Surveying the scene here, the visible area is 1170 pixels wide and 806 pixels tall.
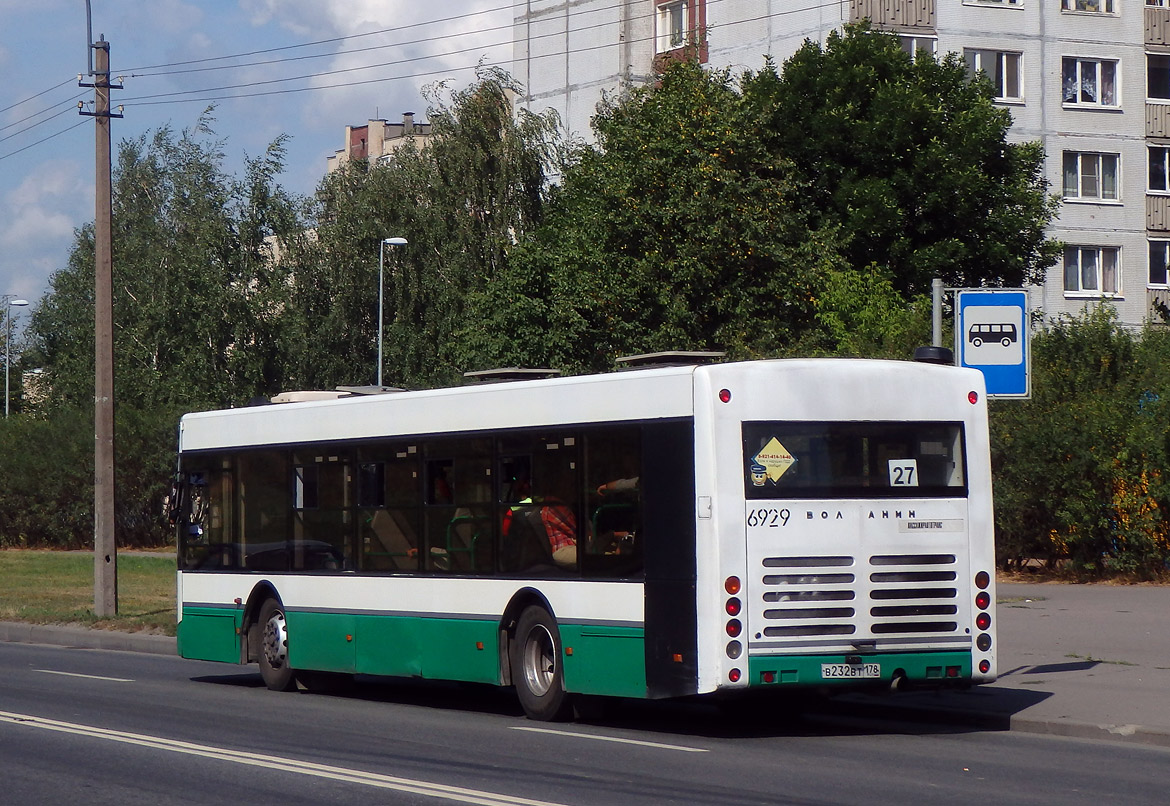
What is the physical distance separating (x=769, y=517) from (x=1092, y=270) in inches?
1817

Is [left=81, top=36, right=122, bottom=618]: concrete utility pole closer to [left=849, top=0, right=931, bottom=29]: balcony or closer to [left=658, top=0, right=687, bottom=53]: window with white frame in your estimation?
[left=849, top=0, right=931, bottom=29]: balcony

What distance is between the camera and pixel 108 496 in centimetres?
2492

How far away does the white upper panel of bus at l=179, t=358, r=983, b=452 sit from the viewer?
1202cm

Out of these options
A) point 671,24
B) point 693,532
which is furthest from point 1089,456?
point 671,24

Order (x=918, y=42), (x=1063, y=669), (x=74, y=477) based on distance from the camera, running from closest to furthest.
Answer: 1. (x=1063, y=669)
2. (x=918, y=42)
3. (x=74, y=477)

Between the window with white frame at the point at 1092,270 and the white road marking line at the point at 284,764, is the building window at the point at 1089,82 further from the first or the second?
the white road marking line at the point at 284,764

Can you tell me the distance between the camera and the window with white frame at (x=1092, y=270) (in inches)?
2162

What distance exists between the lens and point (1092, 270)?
5522 centimetres

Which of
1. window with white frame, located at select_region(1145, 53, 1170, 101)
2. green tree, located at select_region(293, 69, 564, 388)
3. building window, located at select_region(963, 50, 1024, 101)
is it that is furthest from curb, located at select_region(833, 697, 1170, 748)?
window with white frame, located at select_region(1145, 53, 1170, 101)

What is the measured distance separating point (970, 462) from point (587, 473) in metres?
2.81

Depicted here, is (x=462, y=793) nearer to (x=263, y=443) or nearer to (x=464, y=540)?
(x=464, y=540)

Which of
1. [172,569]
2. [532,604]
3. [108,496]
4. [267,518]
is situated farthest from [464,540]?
[172,569]

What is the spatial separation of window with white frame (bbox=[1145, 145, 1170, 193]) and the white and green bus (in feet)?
152

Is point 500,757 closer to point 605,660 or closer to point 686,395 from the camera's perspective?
point 605,660
